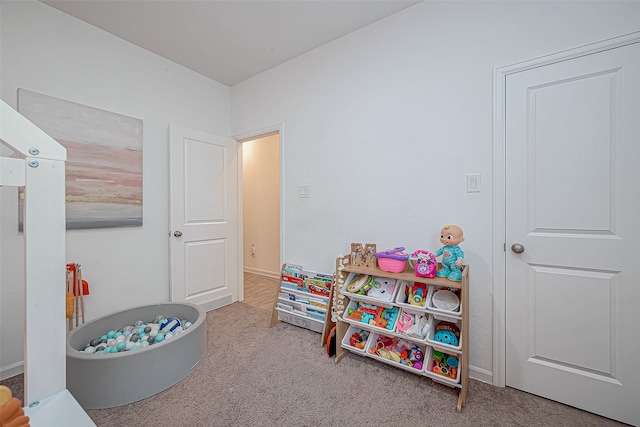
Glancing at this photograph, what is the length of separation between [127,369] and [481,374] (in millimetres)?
2174

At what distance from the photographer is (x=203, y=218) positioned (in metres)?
2.83

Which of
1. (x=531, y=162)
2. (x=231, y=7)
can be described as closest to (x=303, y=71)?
(x=231, y=7)

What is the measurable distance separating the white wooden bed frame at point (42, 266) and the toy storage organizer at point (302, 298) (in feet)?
5.49

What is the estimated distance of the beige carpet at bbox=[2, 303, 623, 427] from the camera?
4.52 feet

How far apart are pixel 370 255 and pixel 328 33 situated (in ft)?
6.33

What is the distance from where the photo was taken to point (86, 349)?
1697 mm

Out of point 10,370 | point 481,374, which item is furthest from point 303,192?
point 10,370

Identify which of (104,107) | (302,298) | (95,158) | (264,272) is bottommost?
(264,272)

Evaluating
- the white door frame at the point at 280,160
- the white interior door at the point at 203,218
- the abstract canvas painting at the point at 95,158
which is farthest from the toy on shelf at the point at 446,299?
the abstract canvas painting at the point at 95,158

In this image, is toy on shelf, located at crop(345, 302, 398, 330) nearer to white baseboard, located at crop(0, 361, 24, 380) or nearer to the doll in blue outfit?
the doll in blue outfit

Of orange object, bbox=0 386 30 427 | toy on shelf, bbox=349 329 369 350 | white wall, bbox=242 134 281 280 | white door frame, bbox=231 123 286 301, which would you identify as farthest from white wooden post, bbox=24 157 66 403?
white wall, bbox=242 134 281 280

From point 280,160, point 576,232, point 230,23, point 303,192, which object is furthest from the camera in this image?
point 280,160

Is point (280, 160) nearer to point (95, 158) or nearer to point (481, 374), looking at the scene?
point (95, 158)

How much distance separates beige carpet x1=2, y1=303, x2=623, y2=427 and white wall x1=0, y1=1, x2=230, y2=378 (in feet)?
2.33
